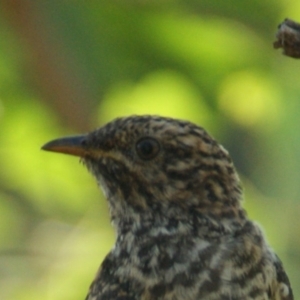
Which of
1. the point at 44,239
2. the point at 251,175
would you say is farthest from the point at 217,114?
the point at 44,239

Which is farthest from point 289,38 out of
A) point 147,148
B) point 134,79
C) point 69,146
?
point 134,79

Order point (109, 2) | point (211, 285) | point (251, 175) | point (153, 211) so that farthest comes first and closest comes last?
point (251, 175)
point (109, 2)
point (153, 211)
point (211, 285)

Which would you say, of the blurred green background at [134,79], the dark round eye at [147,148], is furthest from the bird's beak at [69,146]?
the blurred green background at [134,79]

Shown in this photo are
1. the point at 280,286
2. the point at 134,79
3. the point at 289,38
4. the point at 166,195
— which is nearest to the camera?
the point at 289,38

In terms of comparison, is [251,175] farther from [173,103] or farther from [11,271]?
[11,271]

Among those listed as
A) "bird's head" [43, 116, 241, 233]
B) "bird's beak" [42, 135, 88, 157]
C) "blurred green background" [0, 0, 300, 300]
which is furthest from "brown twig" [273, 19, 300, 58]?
"blurred green background" [0, 0, 300, 300]

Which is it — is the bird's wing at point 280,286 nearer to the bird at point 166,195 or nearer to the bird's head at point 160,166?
the bird at point 166,195

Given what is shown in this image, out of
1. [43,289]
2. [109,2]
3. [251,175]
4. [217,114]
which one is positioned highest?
[109,2]

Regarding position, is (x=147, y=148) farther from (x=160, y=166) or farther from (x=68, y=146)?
(x=68, y=146)
